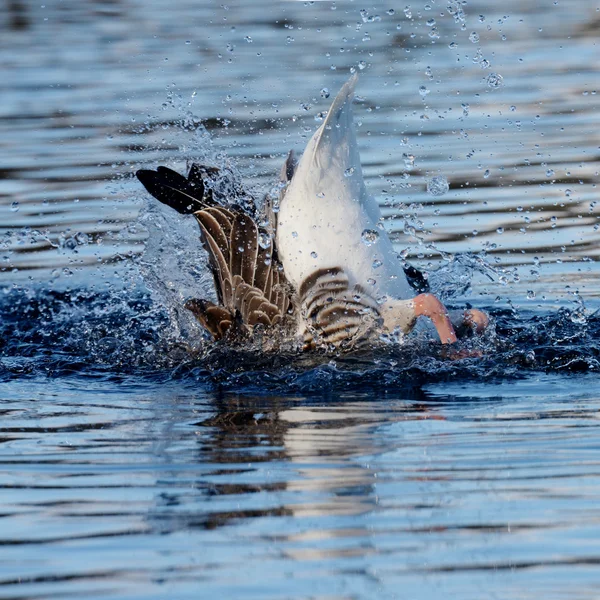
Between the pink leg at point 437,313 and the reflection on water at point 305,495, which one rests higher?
the pink leg at point 437,313

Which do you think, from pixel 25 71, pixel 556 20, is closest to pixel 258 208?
pixel 25 71

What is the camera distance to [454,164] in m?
10.8

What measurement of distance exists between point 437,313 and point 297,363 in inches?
31.3

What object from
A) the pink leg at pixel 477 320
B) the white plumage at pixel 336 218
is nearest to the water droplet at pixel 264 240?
the white plumage at pixel 336 218

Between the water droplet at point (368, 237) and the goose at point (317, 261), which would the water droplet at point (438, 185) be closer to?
the goose at point (317, 261)

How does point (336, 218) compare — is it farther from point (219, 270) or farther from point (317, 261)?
point (219, 270)

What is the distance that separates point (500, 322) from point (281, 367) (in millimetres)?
1648

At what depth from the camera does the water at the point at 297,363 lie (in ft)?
12.8

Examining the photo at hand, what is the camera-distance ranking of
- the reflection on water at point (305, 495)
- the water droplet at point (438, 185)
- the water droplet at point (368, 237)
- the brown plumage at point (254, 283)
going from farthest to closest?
the water droplet at point (438, 185), the brown plumage at point (254, 283), the water droplet at point (368, 237), the reflection on water at point (305, 495)

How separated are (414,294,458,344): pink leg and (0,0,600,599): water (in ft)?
0.44

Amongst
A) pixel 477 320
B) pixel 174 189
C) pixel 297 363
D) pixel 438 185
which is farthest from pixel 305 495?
pixel 438 185

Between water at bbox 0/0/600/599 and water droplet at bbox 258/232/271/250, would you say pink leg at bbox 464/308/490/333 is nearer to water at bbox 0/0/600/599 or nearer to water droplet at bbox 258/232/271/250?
water at bbox 0/0/600/599

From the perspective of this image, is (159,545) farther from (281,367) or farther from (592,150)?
(592,150)

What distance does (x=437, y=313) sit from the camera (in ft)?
21.1
